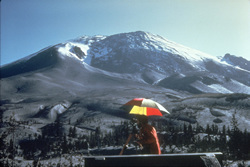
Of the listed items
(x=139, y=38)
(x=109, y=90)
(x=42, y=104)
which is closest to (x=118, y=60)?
(x=139, y=38)

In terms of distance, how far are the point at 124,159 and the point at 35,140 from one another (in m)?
29.1

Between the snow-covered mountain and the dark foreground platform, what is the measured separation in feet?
284

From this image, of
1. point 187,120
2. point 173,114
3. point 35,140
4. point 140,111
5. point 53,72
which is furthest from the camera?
point 53,72

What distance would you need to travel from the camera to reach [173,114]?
40.6 metres

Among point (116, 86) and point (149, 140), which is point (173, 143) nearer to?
point (149, 140)

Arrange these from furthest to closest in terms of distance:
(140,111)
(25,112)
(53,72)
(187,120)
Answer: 1. (53,72)
2. (25,112)
3. (187,120)
4. (140,111)

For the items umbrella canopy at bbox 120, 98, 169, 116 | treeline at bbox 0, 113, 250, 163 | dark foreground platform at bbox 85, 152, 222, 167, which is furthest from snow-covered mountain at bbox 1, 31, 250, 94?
dark foreground platform at bbox 85, 152, 222, 167

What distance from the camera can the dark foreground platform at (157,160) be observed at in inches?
119

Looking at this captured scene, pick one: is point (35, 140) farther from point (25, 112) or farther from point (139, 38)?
point (139, 38)

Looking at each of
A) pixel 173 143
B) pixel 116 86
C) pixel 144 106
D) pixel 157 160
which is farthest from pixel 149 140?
pixel 116 86

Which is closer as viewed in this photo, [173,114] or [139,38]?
[173,114]

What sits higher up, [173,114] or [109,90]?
[109,90]

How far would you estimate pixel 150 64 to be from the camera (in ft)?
422

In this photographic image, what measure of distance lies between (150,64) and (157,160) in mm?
126619
